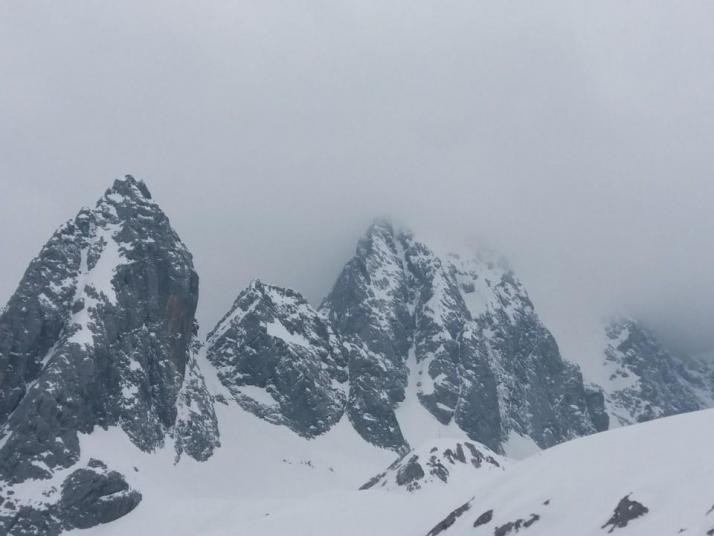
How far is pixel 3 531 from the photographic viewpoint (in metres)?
147

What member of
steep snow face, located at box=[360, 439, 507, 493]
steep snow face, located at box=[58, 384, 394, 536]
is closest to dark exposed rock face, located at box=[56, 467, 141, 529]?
steep snow face, located at box=[58, 384, 394, 536]

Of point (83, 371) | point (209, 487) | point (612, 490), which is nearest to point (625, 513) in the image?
point (612, 490)

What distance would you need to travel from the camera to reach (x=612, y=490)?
246 feet

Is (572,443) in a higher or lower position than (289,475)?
lower

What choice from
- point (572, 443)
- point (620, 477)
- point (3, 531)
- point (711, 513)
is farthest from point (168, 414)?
point (711, 513)

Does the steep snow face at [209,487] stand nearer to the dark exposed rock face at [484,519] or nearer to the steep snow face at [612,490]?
the steep snow face at [612,490]

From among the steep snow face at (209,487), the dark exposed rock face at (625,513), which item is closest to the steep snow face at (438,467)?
the steep snow face at (209,487)

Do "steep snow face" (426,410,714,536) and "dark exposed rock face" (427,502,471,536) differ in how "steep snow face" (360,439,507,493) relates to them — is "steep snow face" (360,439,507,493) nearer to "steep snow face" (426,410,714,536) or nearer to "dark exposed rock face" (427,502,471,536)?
"dark exposed rock face" (427,502,471,536)

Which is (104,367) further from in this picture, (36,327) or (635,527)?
(635,527)

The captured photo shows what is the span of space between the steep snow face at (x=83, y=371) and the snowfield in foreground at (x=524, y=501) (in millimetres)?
6440

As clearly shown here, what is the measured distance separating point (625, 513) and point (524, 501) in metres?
14.5

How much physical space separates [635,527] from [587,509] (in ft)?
27.2

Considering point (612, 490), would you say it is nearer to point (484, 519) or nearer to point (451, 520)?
point (484, 519)

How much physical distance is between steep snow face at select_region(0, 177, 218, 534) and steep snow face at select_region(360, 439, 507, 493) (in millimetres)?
43464
